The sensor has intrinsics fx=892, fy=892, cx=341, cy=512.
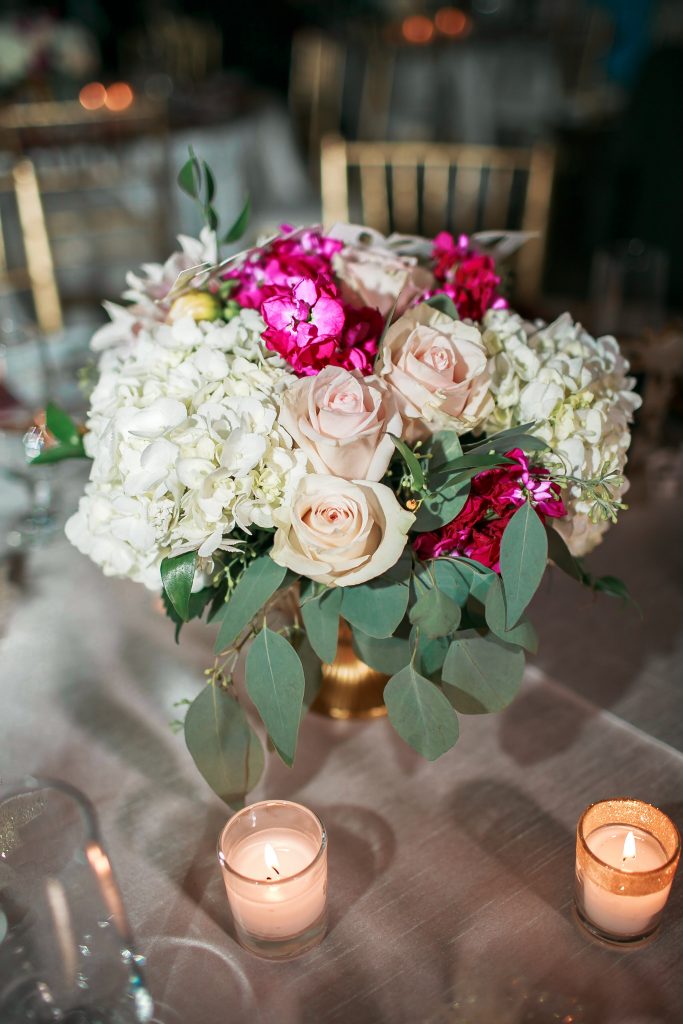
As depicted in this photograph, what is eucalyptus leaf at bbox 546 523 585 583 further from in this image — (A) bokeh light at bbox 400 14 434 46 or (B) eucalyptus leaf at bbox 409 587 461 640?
(A) bokeh light at bbox 400 14 434 46

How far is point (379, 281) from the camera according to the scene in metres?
0.78

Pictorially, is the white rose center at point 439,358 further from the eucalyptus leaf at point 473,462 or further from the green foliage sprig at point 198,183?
the green foliage sprig at point 198,183

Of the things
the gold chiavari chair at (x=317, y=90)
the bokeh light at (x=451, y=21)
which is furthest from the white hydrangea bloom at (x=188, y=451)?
the bokeh light at (x=451, y=21)

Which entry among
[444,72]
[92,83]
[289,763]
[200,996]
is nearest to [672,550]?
[289,763]

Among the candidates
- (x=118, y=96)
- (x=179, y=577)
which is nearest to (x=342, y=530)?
(x=179, y=577)

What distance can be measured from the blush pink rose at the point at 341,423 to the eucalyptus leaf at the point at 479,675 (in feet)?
0.54

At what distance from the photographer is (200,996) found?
644 millimetres

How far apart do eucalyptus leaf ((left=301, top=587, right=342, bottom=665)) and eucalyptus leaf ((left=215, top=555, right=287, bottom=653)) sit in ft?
0.13

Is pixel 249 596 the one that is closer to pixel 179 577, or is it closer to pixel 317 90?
pixel 179 577

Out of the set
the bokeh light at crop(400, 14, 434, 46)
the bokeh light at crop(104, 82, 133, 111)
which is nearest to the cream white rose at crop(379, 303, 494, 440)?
the bokeh light at crop(104, 82, 133, 111)

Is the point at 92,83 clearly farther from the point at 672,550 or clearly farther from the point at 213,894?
the point at 213,894

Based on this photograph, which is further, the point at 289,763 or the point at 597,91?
the point at 597,91

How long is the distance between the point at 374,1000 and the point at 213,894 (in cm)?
16

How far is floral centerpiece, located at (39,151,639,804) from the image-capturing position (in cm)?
64
